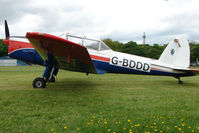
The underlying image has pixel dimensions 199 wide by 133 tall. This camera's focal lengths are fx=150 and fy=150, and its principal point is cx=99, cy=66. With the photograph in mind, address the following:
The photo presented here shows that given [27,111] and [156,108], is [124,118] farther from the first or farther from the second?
[27,111]

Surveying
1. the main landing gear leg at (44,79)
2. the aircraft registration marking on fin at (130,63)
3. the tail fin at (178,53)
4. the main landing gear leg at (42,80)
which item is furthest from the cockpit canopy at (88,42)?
the tail fin at (178,53)

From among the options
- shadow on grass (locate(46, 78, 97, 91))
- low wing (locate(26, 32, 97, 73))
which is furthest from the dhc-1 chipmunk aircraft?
shadow on grass (locate(46, 78, 97, 91))

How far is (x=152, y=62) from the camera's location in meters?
7.18

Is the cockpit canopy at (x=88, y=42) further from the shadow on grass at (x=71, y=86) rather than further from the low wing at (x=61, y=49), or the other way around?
the shadow on grass at (x=71, y=86)

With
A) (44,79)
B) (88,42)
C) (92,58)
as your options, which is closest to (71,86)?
(44,79)

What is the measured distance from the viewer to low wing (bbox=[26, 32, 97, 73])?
3.82m

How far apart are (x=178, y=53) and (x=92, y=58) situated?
14.1 ft

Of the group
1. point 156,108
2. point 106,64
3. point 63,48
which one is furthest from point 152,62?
point 63,48

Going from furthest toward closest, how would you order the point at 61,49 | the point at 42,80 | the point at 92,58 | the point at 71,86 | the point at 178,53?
1. the point at 178,53
2. the point at 71,86
3. the point at 92,58
4. the point at 42,80
5. the point at 61,49

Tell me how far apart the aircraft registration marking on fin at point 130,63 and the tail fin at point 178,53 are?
1.13 meters

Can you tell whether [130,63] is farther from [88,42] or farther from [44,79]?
[44,79]

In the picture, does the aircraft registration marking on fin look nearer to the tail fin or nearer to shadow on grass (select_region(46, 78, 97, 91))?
the tail fin

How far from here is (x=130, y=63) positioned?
6.83 metres

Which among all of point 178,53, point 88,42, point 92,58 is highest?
point 88,42
